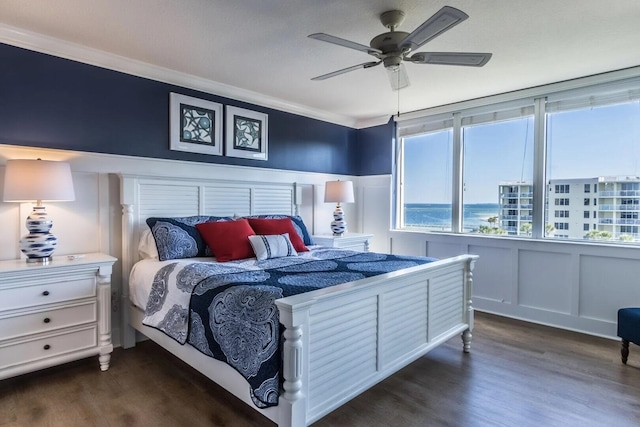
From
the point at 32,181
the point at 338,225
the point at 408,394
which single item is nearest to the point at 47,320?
the point at 32,181

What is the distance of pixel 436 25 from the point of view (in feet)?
5.99

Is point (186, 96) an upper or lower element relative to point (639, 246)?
upper

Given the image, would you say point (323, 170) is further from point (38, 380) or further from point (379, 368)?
point (38, 380)

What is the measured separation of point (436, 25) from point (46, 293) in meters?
2.88

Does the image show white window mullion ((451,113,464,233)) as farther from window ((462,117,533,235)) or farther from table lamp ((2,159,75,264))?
table lamp ((2,159,75,264))

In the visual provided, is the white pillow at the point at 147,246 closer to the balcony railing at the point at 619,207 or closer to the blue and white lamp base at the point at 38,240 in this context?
the blue and white lamp base at the point at 38,240

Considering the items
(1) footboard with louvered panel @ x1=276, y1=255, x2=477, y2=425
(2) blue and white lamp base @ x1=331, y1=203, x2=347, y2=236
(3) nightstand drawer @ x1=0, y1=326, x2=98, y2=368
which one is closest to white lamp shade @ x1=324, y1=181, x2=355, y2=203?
(2) blue and white lamp base @ x1=331, y1=203, x2=347, y2=236

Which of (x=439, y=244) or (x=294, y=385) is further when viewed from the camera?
(x=439, y=244)

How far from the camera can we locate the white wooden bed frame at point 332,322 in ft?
5.24

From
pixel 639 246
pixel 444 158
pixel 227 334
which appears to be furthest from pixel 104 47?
pixel 639 246

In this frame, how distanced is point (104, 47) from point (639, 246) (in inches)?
191

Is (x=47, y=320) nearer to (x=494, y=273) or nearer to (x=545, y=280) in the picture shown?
(x=494, y=273)

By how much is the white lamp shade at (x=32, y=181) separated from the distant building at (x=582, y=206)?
4.24 metres

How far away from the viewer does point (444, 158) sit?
4.56m
